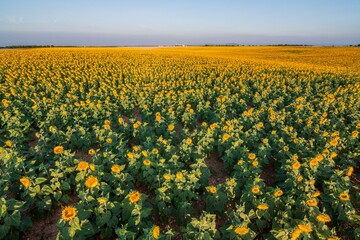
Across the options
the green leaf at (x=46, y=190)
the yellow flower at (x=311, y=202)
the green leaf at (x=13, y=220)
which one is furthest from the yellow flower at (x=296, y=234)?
the green leaf at (x=46, y=190)

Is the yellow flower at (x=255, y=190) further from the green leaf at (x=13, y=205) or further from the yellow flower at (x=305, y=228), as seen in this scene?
the green leaf at (x=13, y=205)

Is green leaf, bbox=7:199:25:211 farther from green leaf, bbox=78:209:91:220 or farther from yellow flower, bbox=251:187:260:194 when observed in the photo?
yellow flower, bbox=251:187:260:194

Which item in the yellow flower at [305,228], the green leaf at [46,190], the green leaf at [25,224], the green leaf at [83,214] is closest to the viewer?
the yellow flower at [305,228]

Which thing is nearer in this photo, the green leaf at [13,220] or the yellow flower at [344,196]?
the green leaf at [13,220]

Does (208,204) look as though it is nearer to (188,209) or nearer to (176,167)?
(188,209)

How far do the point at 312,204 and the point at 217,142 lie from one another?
315 centimetres

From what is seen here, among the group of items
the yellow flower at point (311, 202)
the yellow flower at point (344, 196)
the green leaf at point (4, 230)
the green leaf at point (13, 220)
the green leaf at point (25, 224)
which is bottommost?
the green leaf at point (25, 224)

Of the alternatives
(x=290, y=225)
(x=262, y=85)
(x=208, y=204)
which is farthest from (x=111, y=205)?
(x=262, y=85)

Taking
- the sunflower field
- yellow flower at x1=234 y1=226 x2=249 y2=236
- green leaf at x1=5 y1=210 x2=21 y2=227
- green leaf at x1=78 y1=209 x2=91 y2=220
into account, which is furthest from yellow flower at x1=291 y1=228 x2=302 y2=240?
green leaf at x1=5 y1=210 x2=21 y2=227

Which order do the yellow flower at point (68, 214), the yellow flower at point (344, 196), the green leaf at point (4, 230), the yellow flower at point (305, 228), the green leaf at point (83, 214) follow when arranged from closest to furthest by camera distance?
1. the yellow flower at point (305, 228)
2. the yellow flower at point (68, 214)
3. the green leaf at point (4, 230)
4. the green leaf at point (83, 214)
5. the yellow flower at point (344, 196)

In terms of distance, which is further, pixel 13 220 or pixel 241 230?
pixel 13 220

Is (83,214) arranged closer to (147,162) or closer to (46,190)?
(46,190)

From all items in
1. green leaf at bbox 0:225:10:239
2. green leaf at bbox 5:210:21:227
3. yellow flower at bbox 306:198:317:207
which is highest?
yellow flower at bbox 306:198:317:207

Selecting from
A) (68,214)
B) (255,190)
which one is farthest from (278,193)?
(68,214)
